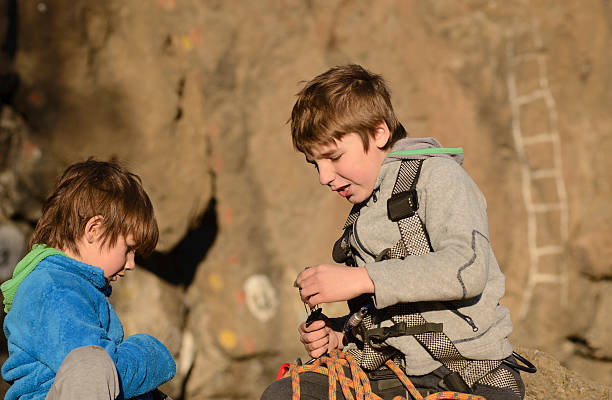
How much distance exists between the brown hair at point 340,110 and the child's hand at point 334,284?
1.49ft

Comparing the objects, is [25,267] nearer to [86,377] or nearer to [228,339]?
[86,377]

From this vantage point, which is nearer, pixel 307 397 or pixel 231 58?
pixel 307 397

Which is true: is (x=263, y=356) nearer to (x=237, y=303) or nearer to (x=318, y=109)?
(x=237, y=303)

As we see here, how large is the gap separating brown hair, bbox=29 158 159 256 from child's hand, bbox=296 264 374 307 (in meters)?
0.56

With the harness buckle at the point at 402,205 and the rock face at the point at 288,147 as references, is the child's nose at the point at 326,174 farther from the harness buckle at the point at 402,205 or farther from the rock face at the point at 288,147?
the rock face at the point at 288,147

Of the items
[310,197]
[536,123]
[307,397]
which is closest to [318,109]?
[307,397]

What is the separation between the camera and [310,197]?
4695 mm

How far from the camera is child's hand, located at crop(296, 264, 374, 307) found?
1.81m

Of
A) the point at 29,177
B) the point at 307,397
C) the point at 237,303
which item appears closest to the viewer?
the point at 307,397

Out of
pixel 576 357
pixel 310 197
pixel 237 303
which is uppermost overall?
pixel 310 197

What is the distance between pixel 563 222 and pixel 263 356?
93.1 inches

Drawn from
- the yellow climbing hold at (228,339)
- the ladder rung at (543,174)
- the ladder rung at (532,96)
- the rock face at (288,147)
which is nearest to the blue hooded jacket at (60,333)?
the rock face at (288,147)

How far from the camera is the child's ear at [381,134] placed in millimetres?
2152

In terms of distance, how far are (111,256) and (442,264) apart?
984mm
